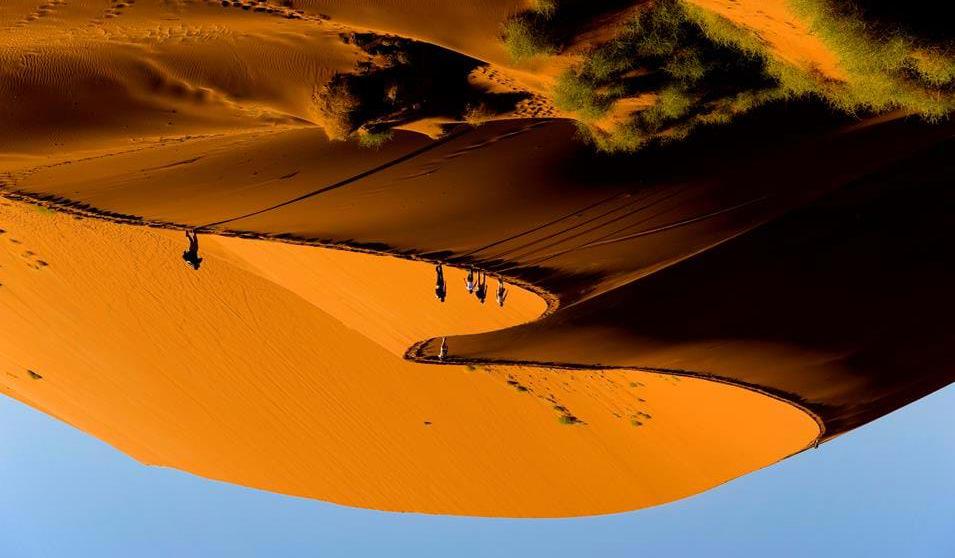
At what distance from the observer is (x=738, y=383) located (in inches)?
443

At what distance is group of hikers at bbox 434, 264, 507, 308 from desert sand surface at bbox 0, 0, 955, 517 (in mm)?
126

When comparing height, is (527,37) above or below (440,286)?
above

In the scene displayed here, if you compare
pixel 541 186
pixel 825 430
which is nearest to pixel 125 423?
pixel 541 186

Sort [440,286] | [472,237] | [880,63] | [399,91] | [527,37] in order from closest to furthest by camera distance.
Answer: [880,63]
[527,37]
[399,91]
[472,237]
[440,286]

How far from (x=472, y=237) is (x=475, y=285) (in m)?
0.72

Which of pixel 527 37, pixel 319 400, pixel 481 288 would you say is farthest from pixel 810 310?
pixel 319 400

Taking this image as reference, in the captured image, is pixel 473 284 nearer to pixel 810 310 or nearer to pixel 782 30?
pixel 782 30

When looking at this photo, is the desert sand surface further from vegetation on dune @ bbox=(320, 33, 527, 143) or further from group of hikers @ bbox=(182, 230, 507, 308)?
group of hikers @ bbox=(182, 230, 507, 308)

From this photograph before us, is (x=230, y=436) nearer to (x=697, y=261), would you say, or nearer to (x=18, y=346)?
(x=18, y=346)

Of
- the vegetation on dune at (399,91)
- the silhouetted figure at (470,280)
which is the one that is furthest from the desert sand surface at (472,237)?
the silhouetted figure at (470,280)

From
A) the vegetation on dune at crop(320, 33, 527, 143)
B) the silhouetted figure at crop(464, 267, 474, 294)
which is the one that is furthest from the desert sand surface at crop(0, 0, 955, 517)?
the silhouetted figure at crop(464, 267, 474, 294)

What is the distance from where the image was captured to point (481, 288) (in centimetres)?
888

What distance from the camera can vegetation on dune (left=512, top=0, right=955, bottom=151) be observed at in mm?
5547

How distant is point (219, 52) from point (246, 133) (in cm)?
91
